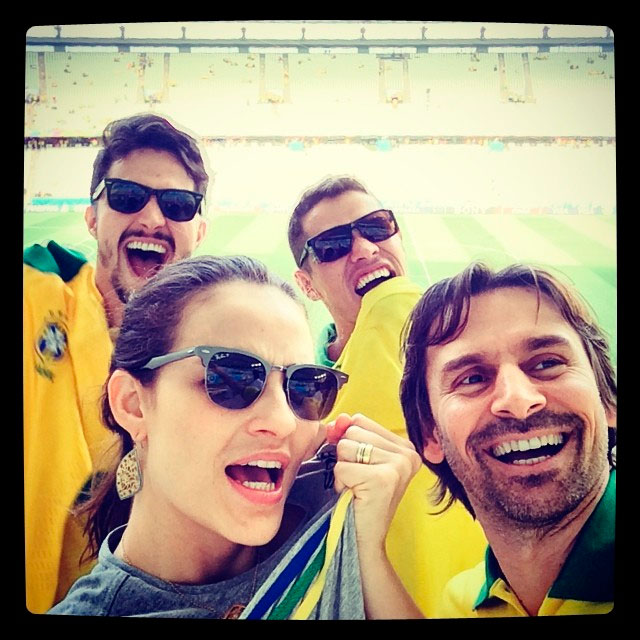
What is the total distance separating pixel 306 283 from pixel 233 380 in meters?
0.49

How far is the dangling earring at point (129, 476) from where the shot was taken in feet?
7.76

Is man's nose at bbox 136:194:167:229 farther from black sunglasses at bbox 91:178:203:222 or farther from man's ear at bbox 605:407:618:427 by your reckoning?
man's ear at bbox 605:407:618:427

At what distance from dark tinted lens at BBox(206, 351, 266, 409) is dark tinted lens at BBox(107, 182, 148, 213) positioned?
0.72 meters

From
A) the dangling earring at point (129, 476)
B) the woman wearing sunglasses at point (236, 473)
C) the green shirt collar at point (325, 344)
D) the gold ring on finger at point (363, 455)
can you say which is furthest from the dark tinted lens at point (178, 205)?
the gold ring on finger at point (363, 455)

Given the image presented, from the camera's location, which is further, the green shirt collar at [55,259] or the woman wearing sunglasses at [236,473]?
the green shirt collar at [55,259]

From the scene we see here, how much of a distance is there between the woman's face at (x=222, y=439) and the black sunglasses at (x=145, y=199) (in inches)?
15.7

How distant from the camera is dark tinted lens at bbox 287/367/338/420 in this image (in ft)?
7.58

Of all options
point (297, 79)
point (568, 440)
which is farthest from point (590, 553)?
point (297, 79)

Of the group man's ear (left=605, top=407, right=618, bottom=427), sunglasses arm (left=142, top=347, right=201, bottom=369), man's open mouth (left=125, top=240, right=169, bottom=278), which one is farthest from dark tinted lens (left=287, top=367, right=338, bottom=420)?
man's ear (left=605, top=407, right=618, bottom=427)

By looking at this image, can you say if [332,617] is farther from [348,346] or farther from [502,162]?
[502,162]

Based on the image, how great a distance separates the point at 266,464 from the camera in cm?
231

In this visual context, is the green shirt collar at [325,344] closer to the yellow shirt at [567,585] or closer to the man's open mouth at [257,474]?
the man's open mouth at [257,474]

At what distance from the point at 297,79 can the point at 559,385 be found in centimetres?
163

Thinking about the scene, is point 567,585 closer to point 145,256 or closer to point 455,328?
point 455,328
